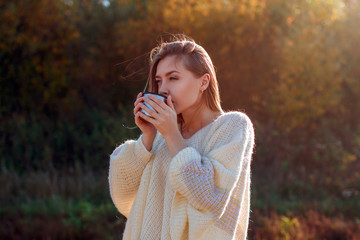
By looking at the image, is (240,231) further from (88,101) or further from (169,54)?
(88,101)

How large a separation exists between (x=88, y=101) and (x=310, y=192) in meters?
5.36

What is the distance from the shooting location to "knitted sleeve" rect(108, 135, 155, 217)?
2.18 meters

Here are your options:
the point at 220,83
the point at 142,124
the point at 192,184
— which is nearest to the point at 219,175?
the point at 192,184

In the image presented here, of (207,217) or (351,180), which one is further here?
(351,180)

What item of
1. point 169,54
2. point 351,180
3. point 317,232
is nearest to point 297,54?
point 351,180

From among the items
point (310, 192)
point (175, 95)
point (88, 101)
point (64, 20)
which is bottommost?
point (310, 192)

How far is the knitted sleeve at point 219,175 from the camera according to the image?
5.88 feet

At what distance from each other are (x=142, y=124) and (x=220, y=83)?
6.48 m

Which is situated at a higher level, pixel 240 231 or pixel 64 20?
pixel 64 20

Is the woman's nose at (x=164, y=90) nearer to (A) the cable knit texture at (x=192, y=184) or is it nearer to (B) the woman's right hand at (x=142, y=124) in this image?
(B) the woman's right hand at (x=142, y=124)

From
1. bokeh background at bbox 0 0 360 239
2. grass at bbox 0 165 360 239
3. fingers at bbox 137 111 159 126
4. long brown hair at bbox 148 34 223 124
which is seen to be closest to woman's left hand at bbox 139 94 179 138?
fingers at bbox 137 111 159 126

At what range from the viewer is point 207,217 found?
1829 mm

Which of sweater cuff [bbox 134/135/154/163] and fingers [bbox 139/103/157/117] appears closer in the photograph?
fingers [bbox 139/103/157/117]

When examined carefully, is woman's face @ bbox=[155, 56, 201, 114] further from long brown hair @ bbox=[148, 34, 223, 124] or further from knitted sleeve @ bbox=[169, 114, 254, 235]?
knitted sleeve @ bbox=[169, 114, 254, 235]
